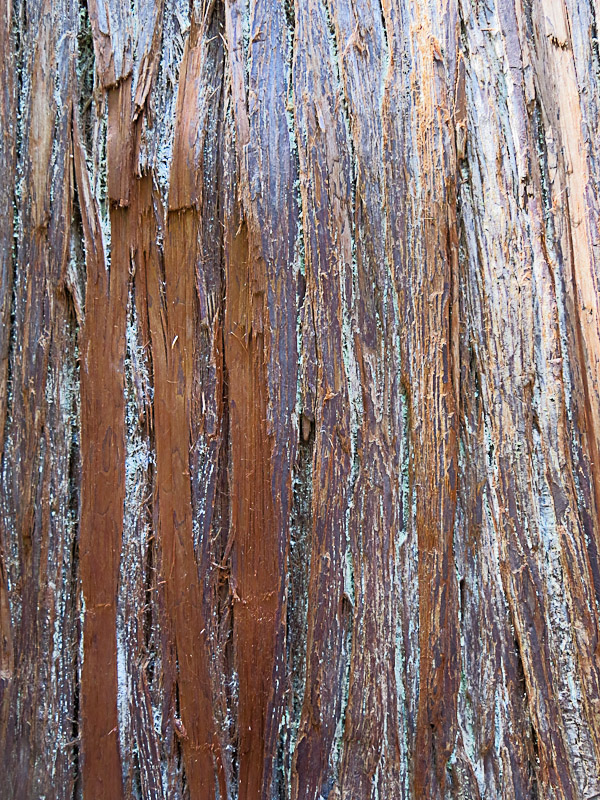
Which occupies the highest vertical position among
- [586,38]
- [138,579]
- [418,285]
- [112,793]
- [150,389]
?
[586,38]

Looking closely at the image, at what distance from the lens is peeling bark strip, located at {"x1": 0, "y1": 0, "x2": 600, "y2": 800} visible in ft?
2.32

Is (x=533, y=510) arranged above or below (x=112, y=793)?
above

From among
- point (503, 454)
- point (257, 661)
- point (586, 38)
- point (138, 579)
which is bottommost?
point (257, 661)

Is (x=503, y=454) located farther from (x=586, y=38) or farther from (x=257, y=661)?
(x=586, y=38)

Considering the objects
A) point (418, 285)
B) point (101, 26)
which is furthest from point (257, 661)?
point (101, 26)

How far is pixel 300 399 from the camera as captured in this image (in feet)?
2.43

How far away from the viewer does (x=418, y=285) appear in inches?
29.6

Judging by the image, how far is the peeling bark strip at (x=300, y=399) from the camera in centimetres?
71

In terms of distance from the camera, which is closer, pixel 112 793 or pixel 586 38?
pixel 112 793

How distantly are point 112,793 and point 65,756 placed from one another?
76 mm

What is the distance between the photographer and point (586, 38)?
803 mm

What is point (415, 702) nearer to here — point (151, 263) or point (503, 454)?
point (503, 454)

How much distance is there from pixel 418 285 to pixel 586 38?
45 centimetres

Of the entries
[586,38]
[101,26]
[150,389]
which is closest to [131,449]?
[150,389]
